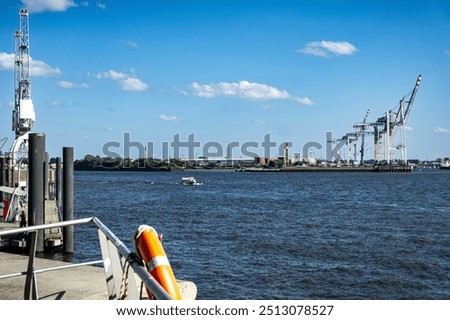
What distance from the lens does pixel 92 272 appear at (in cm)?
670

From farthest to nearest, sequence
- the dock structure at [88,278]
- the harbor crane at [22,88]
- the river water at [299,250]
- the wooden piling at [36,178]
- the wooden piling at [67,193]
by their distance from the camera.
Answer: the harbor crane at [22,88] < the wooden piling at [67,193] < the river water at [299,250] < the wooden piling at [36,178] < the dock structure at [88,278]

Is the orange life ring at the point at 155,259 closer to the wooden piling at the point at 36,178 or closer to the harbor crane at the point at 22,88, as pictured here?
the wooden piling at the point at 36,178

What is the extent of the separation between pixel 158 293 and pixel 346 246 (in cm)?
1897

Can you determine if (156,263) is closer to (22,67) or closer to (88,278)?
(88,278)

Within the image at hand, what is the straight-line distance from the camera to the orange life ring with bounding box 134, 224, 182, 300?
3764 millimetres

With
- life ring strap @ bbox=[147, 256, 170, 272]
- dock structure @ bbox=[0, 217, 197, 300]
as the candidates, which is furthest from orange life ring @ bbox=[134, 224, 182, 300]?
dock structure @ bbox=[0, 217, 197, 300]

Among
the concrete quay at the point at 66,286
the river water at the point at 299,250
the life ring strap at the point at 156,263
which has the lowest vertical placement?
the river water at the point at 299,250

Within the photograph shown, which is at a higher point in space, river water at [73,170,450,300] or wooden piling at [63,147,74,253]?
wooden piling at [63,147,74,253]

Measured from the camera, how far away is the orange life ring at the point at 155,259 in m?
3.76

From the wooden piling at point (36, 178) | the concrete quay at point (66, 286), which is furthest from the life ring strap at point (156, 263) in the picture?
the wooden piling at point (36, 178)

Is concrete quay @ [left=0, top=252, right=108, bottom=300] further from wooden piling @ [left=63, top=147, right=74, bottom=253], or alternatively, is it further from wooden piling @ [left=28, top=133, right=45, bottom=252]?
wooden piling @ [left=63, top=147, right=74, bottom=253]

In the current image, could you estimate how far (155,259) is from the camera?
3.89 m

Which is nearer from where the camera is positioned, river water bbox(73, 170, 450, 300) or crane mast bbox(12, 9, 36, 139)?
river water bbox(73, 170, 450, 300)

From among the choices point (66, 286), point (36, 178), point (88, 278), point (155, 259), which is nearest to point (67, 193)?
point (36, 178)
